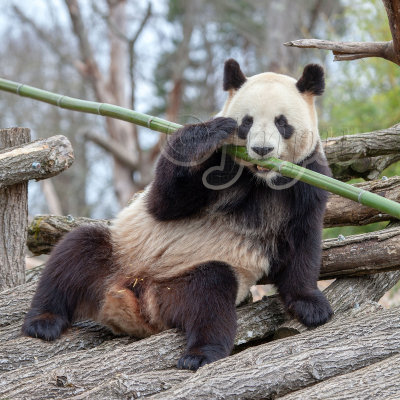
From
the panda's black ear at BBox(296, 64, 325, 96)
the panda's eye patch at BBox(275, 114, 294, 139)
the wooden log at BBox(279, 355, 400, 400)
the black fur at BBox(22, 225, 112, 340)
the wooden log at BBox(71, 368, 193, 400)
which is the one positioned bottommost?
the wooden log at BBox(279, 355, 400, 400)

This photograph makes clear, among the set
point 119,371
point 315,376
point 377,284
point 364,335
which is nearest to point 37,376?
point 119,371

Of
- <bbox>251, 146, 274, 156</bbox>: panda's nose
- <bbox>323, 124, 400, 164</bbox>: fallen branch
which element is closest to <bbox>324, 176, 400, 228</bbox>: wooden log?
<bbox>323, 124, 400, 164</bbox>: fallen branch

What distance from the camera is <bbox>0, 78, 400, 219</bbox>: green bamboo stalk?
11.4 feet

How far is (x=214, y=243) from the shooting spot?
416 cm

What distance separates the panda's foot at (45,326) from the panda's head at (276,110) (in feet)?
5.16

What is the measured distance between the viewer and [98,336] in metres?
4.20

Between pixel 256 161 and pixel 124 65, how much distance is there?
11.6 metres

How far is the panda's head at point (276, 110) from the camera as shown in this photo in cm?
388

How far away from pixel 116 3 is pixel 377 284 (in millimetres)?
11703

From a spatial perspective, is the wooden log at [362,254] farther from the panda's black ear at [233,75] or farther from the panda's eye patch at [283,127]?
the panda's black ear at [233,75]

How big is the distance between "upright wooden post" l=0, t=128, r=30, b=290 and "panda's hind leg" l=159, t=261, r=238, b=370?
139cm

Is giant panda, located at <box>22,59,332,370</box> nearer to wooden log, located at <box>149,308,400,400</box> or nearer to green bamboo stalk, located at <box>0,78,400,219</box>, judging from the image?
green bamboo stalk, located at <box>0,78,400,219</box>

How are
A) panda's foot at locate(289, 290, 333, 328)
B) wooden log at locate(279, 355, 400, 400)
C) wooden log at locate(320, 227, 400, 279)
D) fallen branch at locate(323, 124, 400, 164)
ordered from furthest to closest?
1. fallen branch at locate(323, 124, 400, 164)
2. wooden log at locate(320, 227, 400, 279)
3. panda's foot at locate(289, 290, 333, 328)
4. wooden log at locate(279, 355, 400, 400)

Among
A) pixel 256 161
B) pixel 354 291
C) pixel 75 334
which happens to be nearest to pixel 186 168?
pixel 256 161
